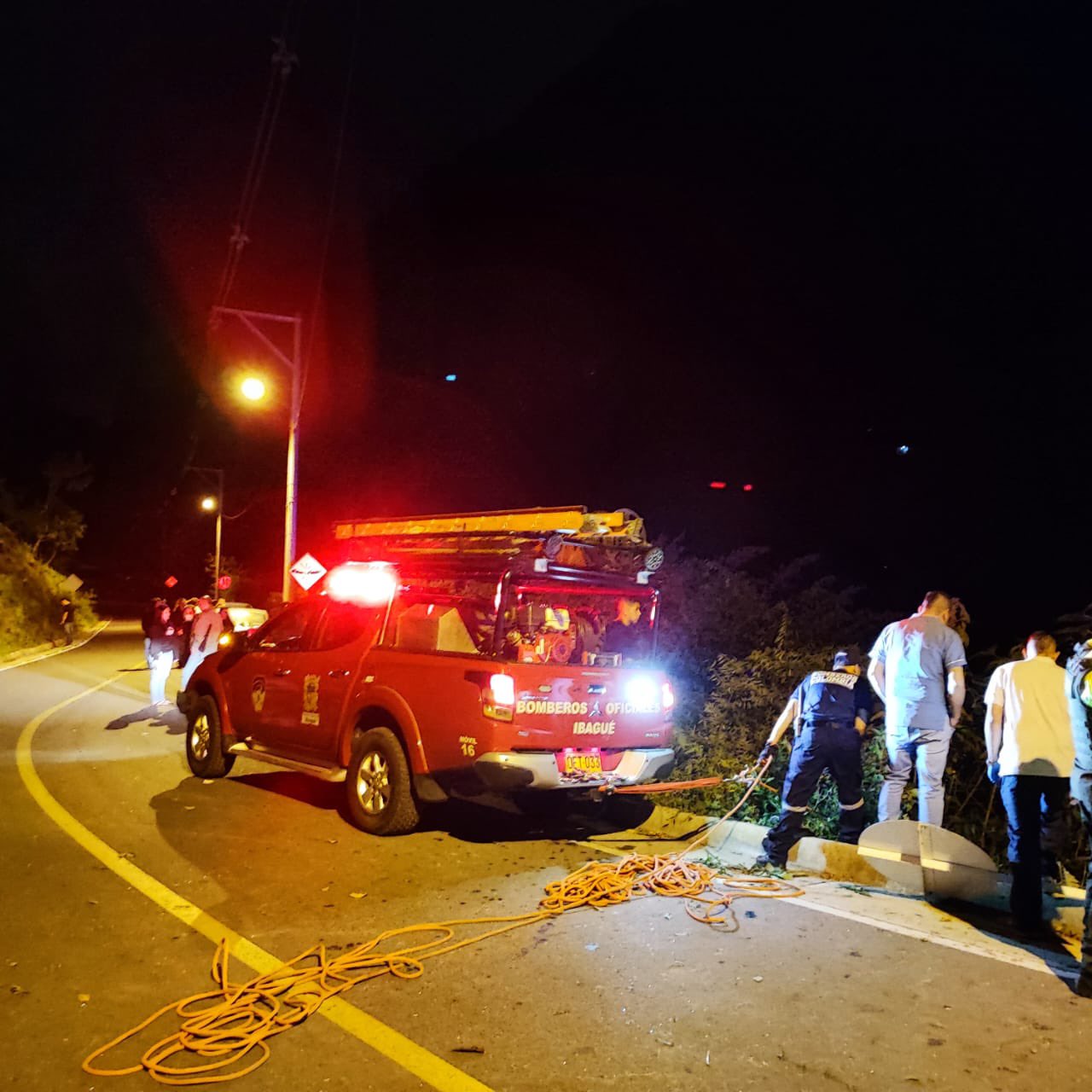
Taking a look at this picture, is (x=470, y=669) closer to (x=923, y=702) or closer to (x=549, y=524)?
(x=549, y=524)

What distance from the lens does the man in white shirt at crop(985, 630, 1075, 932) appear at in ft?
16.9

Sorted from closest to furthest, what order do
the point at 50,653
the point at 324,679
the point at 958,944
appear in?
the point at 958,944 → the point at 324,679 → the point at 50,653

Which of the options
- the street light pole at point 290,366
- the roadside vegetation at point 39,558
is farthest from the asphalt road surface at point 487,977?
the roadside vegetation at point 39,558

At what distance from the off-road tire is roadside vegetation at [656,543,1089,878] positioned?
4.17m

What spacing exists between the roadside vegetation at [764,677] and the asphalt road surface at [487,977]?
1284 millimetres

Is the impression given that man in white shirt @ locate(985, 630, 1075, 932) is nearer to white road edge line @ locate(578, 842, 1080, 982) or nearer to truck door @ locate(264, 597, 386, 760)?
white road edge line @ locate(578, 842, 1080, 982)

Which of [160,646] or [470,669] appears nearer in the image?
[470,669]

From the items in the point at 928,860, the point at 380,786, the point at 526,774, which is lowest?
the point at 928,860

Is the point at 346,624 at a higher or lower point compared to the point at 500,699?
higher

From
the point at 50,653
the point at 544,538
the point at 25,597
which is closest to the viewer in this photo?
the point at 544,538

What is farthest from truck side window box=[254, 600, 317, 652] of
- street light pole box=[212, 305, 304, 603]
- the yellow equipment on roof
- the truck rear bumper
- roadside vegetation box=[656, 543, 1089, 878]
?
street light pole box=[212, 305, 304, 603]

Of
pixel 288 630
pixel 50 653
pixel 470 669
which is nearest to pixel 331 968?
pixel 470 669

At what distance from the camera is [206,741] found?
8.84 metres

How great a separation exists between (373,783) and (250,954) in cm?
251
